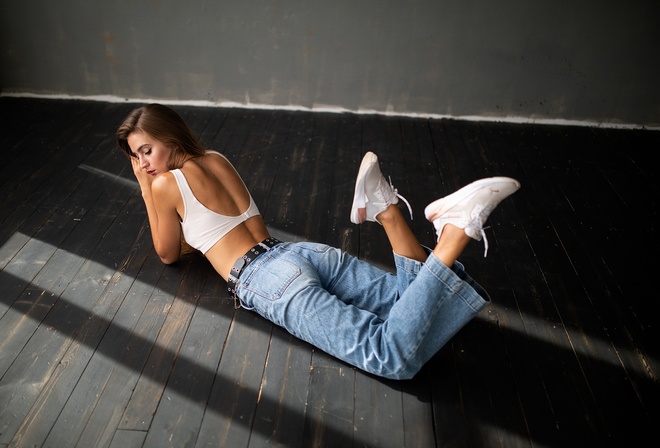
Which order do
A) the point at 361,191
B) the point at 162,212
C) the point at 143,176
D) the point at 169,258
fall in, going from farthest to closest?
the point at 169,258, the point at 143,176, the point at 162,212, the point at 361,191

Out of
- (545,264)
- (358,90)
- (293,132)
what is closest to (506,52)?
(358,90)

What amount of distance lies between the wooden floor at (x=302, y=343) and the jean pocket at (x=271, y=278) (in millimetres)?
205

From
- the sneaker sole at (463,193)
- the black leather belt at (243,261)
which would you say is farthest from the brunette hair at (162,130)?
the sneaker sole at (463,193)

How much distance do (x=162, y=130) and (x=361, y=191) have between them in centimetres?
77

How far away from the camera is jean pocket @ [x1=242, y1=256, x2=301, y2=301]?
1.96 metres

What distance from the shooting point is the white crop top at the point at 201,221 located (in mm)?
2000

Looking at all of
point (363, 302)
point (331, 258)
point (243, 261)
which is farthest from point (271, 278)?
point (363, 302)

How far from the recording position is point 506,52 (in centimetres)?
389

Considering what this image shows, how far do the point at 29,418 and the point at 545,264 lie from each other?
2182 millimetres

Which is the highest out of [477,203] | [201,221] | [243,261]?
[477,203]

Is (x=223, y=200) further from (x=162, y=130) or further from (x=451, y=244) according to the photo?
(x=451, y=244)

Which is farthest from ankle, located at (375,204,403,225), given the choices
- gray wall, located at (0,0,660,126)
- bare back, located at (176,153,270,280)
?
gray wall, located at (0,0,660,126)

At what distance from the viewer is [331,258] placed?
210 cm

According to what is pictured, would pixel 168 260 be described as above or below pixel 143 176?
below
